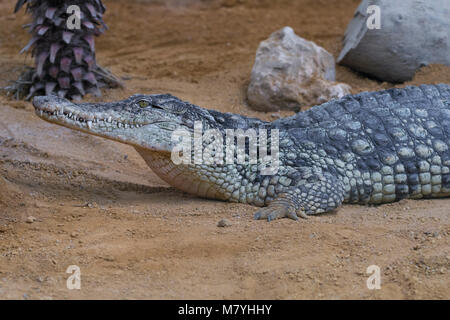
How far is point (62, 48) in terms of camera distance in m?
6.76

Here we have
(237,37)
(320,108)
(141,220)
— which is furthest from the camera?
(237,37)

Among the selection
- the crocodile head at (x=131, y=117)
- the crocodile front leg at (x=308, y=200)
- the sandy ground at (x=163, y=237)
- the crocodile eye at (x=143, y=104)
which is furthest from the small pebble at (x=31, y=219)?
the crocodile front leg at (x=308, y=200)

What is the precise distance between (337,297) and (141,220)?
1703mm

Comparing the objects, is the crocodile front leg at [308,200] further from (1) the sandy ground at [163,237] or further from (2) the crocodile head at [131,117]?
(2) the crocodile head at [131,117]

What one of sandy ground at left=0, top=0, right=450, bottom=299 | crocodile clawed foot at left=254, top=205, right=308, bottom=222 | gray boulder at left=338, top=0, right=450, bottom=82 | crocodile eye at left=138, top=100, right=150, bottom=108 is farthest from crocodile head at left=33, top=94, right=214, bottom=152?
gray boulder at left=338, top=0, right=450, bottom=82

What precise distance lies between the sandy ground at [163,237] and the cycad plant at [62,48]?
377mm

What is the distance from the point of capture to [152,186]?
17.0ft

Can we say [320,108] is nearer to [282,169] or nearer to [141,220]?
[282,169]

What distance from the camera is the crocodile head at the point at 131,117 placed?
14.5 feet

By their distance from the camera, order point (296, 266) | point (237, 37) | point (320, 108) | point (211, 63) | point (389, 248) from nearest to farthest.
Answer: point (296, 266)
point (389, 248)
point (320, 108)
point (211, 63)
point (237, 37)

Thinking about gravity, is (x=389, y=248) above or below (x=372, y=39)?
below

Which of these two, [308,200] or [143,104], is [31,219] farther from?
[308,200]

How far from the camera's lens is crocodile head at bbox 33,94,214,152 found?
4414 mm
